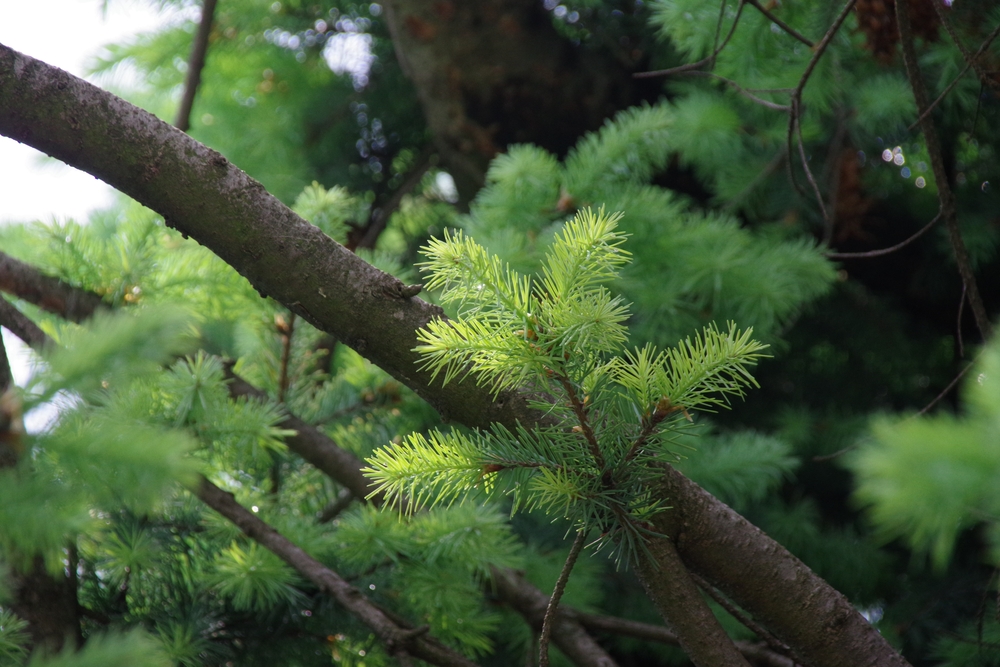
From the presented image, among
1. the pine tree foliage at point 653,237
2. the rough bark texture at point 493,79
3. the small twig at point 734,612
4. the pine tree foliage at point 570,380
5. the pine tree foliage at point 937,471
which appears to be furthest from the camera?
the rough bark texture at point 493,79

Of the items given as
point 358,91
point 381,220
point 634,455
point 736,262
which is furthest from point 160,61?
point 634,455

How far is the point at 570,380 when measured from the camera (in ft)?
1.33

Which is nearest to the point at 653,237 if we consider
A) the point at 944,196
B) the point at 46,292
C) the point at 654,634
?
the point at 944,196

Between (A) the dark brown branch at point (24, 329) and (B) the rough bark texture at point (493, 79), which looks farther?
(B) the rough bark texture at point (493, 79)

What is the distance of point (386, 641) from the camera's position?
21.7 inches

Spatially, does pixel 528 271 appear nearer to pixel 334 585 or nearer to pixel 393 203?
pixel 334 585

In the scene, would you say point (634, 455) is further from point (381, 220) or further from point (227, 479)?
point (381, 220)

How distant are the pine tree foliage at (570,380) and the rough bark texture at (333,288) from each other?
5cm

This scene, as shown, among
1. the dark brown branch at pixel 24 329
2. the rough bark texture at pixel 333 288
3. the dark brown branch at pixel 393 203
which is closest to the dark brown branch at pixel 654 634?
the rough bark texture at pixel 333 288

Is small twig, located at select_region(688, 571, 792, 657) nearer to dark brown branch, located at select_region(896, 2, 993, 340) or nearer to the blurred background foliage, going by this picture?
the blurred background foliage

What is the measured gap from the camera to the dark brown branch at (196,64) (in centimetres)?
98

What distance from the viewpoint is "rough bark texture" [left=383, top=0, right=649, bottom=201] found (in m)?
1.17

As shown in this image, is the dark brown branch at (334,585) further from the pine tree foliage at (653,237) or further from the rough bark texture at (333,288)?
the pine tree foliage at (653,237)

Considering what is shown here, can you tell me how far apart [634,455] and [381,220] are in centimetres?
84
